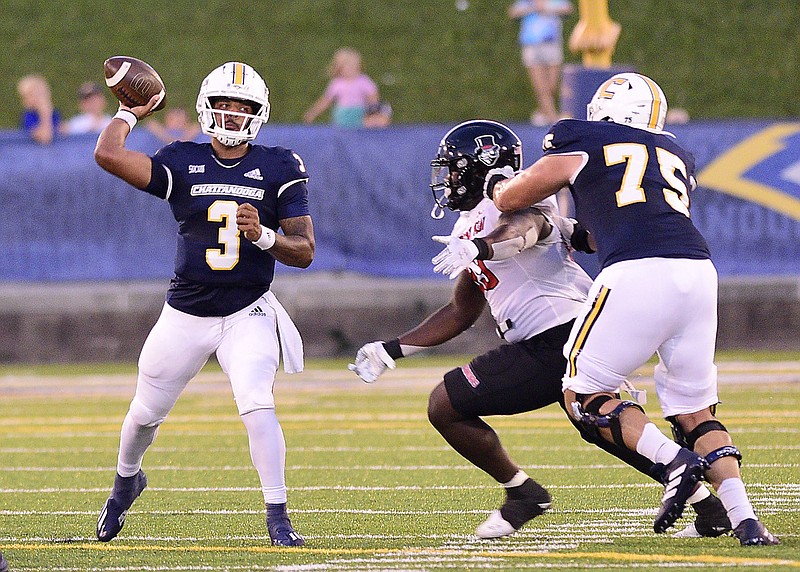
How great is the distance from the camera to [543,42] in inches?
613

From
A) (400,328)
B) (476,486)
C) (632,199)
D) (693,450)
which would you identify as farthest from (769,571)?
(400,328)

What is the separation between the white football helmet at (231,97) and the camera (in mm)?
5996

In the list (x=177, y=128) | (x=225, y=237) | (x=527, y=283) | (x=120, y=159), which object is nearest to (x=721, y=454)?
(x=527, y=283)

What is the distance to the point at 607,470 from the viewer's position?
25.6ft

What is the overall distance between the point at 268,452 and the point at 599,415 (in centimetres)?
118

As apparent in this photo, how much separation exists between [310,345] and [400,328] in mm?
829

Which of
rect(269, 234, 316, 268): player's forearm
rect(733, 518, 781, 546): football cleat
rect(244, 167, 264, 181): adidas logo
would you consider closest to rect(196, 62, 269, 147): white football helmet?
rect(244, 167, 264, 181): adidas logo

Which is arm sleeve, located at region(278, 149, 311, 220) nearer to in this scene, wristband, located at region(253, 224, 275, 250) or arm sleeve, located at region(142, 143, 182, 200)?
wristband, located at region(253, 224, 275, 250)

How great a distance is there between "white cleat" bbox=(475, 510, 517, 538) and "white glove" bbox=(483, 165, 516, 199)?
1.16 m

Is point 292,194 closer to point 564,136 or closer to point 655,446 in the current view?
point 564,136

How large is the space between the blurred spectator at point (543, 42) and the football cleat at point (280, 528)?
9.96 meters

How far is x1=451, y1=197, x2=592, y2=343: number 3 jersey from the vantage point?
588 centimetres

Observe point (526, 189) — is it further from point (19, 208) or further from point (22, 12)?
point (22, 12)

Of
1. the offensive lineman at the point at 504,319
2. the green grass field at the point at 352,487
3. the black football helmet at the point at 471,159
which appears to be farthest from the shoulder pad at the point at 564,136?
the green grass field at the point at 352,487
